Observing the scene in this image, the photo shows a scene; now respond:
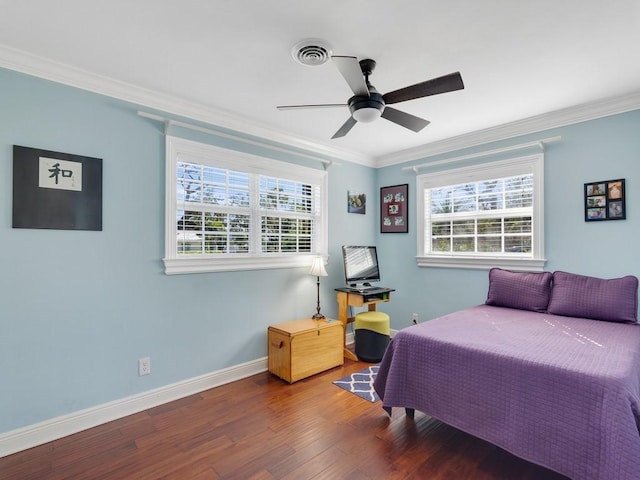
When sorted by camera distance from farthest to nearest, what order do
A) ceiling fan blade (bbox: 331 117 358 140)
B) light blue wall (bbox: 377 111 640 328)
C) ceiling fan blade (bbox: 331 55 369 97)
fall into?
light blue wall (bbox: 377 111 640 328) < ceiling fan blade (bbox: 331 117 358 140) < ceiling fan blade (bbox: 331 55 369 97)

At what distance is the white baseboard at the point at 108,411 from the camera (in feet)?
6.66

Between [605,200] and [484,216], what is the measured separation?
3.30ft

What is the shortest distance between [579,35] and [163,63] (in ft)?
8.21

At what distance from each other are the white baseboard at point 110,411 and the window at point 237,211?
3.12 ft

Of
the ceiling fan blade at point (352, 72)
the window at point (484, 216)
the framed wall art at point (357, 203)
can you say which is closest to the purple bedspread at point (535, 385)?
the window at point (484, 216)

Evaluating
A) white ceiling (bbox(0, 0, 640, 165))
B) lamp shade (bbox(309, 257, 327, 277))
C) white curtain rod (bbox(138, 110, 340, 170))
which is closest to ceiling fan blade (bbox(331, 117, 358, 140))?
white ceiling (bbox(0, 0, 640, 165))

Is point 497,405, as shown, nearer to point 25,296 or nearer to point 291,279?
point 291,279

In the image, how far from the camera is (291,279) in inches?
139

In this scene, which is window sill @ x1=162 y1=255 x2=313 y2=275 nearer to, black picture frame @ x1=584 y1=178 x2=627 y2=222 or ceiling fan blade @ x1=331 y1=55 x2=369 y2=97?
ceiling fan blade @ x1=331 y1=55 x2=369 y2=97

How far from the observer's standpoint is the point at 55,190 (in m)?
2.18


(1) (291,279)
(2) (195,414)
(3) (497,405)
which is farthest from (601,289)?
(2) (195,414)

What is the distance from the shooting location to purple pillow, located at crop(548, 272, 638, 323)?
2420 millimetres

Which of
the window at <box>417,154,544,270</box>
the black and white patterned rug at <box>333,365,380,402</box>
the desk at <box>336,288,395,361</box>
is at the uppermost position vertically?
the window at <box>417,154,544,270</box>

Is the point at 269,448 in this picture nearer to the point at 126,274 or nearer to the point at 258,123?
the point at 126,274
